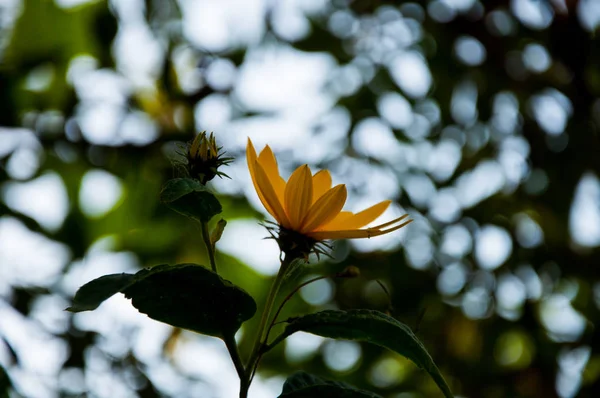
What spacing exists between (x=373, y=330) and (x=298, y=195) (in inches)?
7.1

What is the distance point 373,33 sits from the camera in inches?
93.5

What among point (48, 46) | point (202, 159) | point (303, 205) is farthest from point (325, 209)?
point (48, 46)

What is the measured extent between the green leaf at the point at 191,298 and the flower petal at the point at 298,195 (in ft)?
0.44

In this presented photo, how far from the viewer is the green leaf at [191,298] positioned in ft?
2.10

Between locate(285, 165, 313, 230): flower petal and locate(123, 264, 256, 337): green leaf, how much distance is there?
13cm

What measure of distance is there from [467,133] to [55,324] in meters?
1.33

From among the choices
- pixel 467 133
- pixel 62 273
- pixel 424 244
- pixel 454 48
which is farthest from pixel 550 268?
pixel 62 273

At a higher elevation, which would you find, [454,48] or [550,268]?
[454,48]

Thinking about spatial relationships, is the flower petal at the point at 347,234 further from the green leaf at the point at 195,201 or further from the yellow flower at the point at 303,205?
the green leaf at the point at 195,201

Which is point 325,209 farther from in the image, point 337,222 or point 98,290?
point 98,290

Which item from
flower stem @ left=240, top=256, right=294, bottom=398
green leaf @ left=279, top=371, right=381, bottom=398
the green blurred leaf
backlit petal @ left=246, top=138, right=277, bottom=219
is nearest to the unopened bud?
backlit petal @ left=246, top=138, right=277, bottom=219

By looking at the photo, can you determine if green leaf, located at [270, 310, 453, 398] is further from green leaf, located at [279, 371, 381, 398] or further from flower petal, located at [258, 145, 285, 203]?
flower petal, located at [258, 145, 285, 203]

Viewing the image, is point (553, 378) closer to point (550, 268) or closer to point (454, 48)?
point (550, 268)

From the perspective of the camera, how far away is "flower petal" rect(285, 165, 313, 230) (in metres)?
0.75
